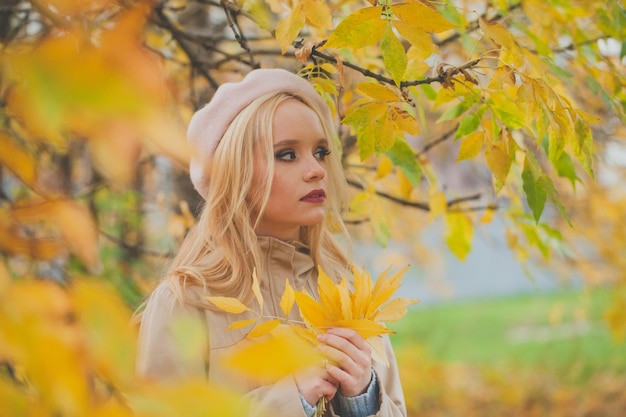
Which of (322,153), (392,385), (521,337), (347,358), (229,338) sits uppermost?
(322,153)

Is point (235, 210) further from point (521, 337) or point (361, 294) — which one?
point (521, 337)

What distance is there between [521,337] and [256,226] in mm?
7939

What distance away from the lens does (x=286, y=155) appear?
1.48 m

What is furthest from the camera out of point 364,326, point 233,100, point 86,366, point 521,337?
point 521,337

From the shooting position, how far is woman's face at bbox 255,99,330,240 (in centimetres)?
146

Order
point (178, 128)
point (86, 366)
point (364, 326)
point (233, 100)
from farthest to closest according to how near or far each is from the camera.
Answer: point (178, 128)
point (233, 100)
point (364, 326)
point (86, 366)

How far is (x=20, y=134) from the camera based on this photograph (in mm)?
2482

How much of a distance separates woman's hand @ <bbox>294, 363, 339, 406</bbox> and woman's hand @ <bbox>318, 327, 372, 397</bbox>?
15 millimetres

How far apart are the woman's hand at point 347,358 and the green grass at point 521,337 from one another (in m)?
5.26

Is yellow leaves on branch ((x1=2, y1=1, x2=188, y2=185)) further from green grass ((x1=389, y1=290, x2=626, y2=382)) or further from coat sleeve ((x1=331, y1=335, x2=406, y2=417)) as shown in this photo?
green grass ((x1=389, y1=290, x2=626, y2=382))

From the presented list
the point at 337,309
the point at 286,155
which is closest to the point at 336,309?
the point at 337,309

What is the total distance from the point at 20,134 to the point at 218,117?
4.05 feet

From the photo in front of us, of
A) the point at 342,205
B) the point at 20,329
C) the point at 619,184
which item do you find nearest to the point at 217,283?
the point at 342,205

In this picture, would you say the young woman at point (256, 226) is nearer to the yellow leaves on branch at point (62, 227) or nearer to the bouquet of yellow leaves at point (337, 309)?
the bouquet of yellow leaves at point (337, 309)
